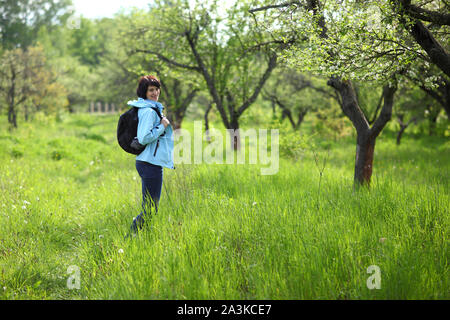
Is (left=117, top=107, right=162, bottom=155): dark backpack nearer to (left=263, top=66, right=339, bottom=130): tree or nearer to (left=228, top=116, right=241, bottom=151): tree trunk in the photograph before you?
(left=228, top=116, right=241, bottom=151): tree trunk

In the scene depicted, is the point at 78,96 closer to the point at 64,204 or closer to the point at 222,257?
the point at 64,204

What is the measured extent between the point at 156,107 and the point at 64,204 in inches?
144

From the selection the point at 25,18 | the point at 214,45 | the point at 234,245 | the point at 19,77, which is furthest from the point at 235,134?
the point at 25,18

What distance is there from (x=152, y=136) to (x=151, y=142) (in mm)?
222

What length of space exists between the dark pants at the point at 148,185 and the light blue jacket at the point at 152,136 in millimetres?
128

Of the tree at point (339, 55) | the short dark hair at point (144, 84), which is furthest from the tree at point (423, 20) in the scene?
the short dark hair at point (144, 84)

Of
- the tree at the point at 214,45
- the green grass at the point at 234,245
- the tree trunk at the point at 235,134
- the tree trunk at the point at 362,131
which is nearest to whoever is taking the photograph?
the green grass at the point at 234,245

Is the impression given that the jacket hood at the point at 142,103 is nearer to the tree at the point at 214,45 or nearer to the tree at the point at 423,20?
the tree at the point at 423,20

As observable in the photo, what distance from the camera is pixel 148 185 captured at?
426 cm

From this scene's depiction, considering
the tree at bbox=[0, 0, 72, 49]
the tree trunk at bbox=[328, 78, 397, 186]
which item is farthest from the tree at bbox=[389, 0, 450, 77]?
the tree at bbox=[0, 0, 72, 49]

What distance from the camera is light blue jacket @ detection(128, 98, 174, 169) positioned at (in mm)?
3988

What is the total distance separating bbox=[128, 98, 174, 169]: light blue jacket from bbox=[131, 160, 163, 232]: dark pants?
5.0 inches

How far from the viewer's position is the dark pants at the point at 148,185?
420 centimetres

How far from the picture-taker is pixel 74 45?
2248 inches
